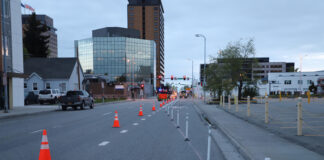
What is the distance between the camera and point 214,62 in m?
40.2

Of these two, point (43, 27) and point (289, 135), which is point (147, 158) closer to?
point (289, 135)

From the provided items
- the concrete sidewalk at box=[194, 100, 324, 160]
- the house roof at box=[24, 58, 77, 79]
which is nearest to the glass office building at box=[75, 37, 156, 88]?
the house roof at box=[24, 58, 77, 79]

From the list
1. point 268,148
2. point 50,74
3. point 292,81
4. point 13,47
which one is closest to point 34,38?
point 50,74

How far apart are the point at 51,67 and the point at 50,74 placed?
2.15 metres

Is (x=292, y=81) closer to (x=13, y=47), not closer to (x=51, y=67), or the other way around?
(x=51, y=67)

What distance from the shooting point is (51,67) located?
50.2 m

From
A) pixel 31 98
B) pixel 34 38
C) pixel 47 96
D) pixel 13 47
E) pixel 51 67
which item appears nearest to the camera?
pixel 13 47

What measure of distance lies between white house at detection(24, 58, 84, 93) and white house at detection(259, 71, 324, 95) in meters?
62.1

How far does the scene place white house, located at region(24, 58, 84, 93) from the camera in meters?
46.8

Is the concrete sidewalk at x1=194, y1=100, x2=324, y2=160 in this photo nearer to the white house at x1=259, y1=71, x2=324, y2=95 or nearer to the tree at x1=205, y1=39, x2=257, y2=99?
the tree at x1=205, y1=39, x2=257, y2=99

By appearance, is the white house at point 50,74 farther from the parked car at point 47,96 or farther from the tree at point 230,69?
the tree at point 230,69

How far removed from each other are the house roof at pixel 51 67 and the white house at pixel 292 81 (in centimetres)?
6235

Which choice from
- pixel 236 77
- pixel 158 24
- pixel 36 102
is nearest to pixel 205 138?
pixel 236 77

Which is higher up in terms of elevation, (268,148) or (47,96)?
(268,148)
